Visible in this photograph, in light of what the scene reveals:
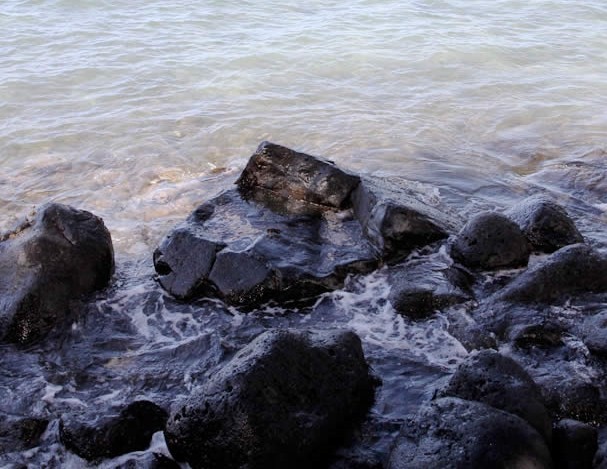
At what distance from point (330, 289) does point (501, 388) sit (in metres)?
2.13

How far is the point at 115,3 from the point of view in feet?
53.8

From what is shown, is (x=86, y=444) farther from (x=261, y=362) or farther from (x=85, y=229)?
(x=85, y=229)

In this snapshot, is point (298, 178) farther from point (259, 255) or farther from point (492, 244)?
point (492, 244)

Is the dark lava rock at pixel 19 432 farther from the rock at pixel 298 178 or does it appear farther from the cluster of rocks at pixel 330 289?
the rock at pixel 298 178

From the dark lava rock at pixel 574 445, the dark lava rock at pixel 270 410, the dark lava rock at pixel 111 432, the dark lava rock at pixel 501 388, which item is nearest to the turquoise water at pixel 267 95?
the dark lava rock at pixel 111 432

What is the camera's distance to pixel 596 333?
187 inches

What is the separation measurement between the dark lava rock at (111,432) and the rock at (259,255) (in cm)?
151

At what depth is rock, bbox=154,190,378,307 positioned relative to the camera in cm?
560

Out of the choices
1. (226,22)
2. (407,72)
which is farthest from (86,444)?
(226,22)

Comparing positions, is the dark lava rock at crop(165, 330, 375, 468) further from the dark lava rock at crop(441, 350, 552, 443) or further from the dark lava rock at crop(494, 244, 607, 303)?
the dark lava rock at crop(494, 244, 607, 303)

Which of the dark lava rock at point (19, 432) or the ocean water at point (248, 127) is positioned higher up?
the ocean water at point (248, 127)

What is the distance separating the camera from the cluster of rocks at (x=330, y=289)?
368 centimetres

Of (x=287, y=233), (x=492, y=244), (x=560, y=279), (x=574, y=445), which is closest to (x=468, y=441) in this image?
(x=574, y=445)

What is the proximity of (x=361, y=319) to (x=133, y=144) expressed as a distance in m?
5.11
